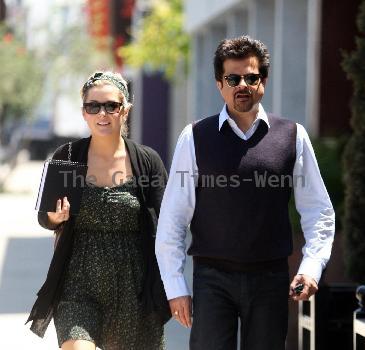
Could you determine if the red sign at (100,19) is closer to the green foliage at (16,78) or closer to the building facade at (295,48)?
the green foliage at (16,78)

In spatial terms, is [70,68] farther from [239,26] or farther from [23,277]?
[23,277]

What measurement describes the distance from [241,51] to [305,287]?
3.39 ft

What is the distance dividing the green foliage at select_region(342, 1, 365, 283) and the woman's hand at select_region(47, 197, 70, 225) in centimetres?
321

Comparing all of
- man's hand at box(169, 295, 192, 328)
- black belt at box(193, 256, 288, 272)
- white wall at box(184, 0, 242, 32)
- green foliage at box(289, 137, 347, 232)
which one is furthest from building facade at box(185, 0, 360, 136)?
man's hand at box(169, 295, 192, 328)

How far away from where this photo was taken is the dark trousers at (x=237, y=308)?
4.44 metres

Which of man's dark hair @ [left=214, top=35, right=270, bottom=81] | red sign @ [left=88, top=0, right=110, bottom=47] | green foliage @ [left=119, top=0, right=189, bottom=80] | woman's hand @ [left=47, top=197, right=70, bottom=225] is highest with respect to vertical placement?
red sign @ [left=88, top=0, right=110, bottom=47]

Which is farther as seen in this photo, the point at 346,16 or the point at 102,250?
the point at 346,16

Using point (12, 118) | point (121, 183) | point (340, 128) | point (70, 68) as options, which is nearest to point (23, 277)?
point (340, 128)

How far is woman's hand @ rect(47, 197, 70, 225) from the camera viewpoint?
4.92 m

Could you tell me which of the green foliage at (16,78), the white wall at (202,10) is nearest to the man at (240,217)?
the white wall at (202,10)

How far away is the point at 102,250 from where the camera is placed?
5.05 m

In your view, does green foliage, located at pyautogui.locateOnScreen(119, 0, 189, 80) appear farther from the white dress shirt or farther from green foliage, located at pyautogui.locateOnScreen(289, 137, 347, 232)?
the white dress shirt

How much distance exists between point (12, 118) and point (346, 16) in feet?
69.3

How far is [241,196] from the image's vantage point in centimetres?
445
